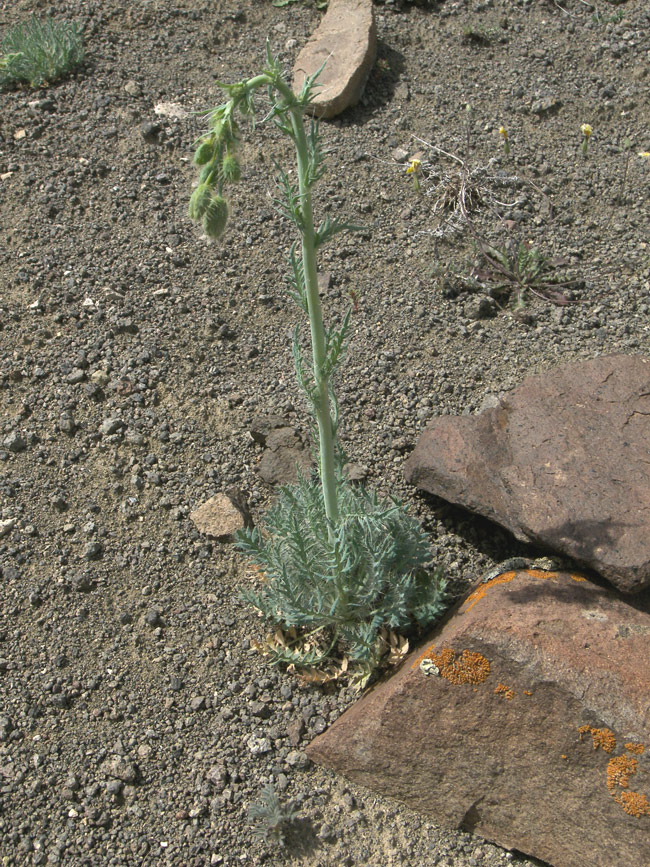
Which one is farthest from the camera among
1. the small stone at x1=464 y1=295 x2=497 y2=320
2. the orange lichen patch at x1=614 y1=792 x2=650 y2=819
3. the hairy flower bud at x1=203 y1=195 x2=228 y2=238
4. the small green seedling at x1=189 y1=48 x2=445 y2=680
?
the small stone at x1=464 y1=295 x2=497 y2=320

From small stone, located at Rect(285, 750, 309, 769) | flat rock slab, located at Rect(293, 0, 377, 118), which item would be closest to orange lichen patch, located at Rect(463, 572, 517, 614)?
small stone, located at Rect(285, 750, 309, 769)

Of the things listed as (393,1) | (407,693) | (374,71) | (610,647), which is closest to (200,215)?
(407,693)

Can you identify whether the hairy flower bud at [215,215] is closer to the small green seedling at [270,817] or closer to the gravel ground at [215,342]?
the gravel ground at [215,342]

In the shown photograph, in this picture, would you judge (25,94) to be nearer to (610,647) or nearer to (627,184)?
(627,184)

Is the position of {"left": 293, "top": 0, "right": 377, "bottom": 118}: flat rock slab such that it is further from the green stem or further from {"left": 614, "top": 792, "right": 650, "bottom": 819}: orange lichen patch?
{"left": 614, "top": 792, "right": 650, "bottom": 819}: orange lichen patch

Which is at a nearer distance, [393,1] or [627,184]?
[627,184]

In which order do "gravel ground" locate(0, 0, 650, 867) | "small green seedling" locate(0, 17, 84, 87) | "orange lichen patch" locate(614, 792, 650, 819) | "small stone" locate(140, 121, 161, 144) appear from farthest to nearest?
"small green seedling" locate(0, 17, 84, 87), "small stone" locate(140, 121, 161, 144), "gravel ground" locate(0, 0, 650, 867), "orange lichen patch" locate(614, 792, 650, 819)

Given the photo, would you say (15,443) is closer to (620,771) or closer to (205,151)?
(205,151)
